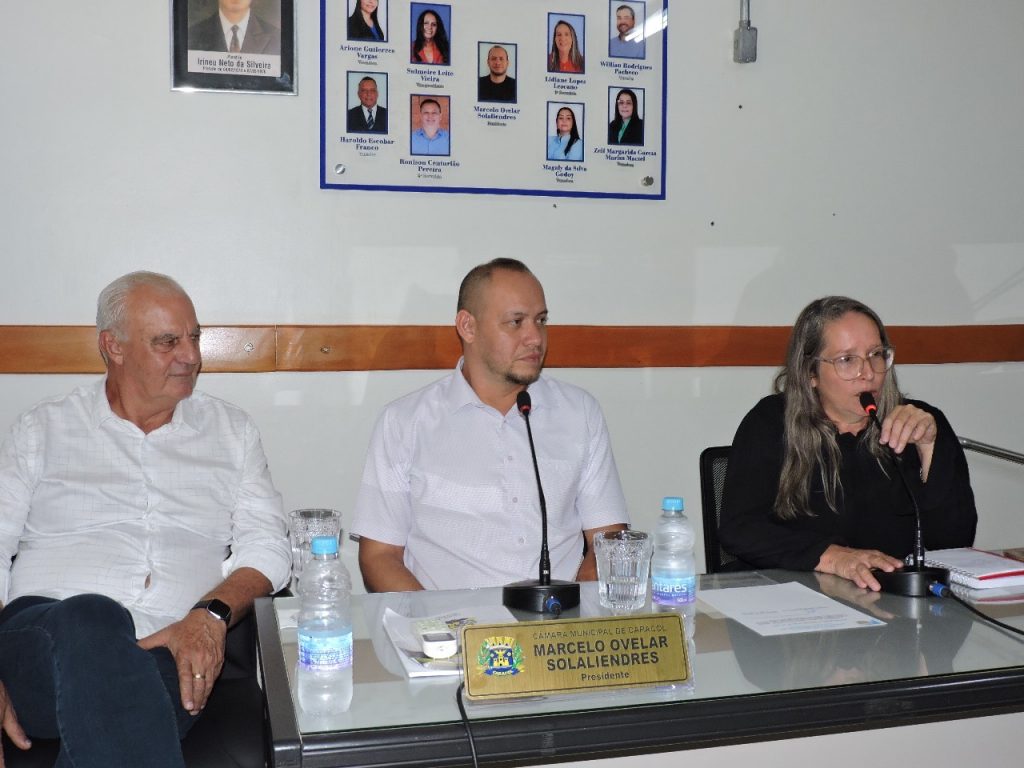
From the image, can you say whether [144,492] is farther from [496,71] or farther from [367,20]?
[496,71]

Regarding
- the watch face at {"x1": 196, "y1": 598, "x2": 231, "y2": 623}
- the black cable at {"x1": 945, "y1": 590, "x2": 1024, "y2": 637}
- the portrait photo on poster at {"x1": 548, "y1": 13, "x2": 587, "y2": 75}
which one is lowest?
the watch face at {"x1": 196, "y1": 598, "x2": 231, "y2": 623}

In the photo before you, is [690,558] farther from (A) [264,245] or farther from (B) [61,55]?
(B) [61,55]

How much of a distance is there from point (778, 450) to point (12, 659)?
1.69 metres

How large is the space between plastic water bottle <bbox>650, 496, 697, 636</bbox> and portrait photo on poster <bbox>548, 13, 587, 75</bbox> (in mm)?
1702

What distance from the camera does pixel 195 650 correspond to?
79.0 inches

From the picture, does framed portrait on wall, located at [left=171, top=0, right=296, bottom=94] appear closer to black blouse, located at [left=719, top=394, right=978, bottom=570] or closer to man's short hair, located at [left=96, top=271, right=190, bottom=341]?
man's short hair, located at [left=96, top=271, right=190, bottom=341]

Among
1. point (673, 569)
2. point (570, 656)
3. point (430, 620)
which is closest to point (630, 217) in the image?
point (673, 569)

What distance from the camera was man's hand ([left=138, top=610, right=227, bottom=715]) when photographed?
6.39ft

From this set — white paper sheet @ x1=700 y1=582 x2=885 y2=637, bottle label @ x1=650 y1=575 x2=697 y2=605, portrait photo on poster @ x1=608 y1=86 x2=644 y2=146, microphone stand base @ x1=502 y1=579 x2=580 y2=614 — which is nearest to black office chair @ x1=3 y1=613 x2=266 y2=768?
microphone stand base @ x1=502 y1=579 x2=580 y2=614

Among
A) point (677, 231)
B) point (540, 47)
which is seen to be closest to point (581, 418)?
point (677, 231)

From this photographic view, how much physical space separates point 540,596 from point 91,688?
0.77 m

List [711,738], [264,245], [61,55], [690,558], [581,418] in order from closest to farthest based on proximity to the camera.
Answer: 1. [711,738]
2. [690,558]
3. [581,418]
4. [61,55]
5. [264,245]

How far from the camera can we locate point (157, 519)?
2.41 metres

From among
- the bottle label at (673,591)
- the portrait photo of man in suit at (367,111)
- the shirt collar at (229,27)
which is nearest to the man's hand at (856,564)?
the bottle label at (673,591)
